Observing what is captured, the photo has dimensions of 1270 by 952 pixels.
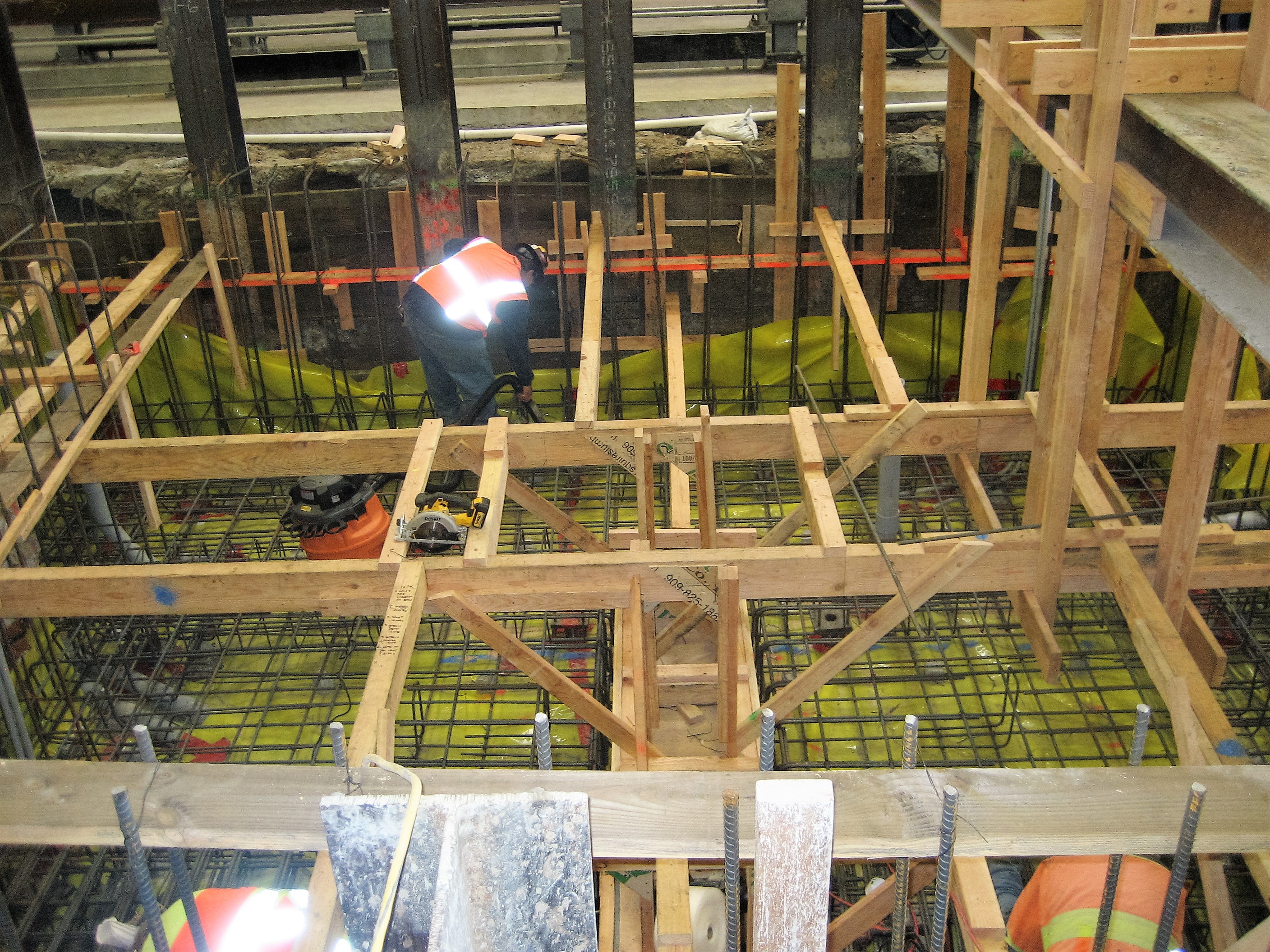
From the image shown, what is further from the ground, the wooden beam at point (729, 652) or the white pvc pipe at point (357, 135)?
the white pvc pipe at point (357, 135)

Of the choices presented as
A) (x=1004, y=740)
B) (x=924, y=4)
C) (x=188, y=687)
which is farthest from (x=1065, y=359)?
(x=188, y=687)

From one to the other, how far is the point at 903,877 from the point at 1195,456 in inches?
95.6

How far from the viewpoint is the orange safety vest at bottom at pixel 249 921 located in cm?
318

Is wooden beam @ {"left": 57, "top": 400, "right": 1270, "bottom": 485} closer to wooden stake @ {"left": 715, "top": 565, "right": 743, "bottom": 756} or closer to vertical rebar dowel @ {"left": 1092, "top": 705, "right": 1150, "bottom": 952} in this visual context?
wooden stake @ {"left": 715, "top": 565, "right": 743, "bottom": 756}

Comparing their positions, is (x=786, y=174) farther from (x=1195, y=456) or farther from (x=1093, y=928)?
(x=1093, y=928)

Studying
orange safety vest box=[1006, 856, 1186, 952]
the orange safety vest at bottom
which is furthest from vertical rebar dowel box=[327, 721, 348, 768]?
orange safety vest box=[1006, 856, 1186, 952]

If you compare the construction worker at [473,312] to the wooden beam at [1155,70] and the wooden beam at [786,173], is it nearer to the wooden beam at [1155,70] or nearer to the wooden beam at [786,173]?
the wooden beam at [786,173]

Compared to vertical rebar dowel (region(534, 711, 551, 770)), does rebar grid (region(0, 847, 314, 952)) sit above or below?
below

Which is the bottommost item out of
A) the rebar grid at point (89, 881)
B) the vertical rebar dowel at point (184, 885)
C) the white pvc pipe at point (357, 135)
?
the rebar grid at point (89, 881)

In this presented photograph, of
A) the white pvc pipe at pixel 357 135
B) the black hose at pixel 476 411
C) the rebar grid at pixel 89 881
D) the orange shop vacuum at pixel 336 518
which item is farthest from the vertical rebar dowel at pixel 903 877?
the white pvc pipe at pixel 357 135

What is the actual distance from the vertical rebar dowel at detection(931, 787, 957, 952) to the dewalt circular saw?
8.97ft

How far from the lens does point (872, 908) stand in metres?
4.02

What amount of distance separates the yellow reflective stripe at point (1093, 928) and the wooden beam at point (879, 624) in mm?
1085

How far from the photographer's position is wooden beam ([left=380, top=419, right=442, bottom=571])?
4.44 meters
